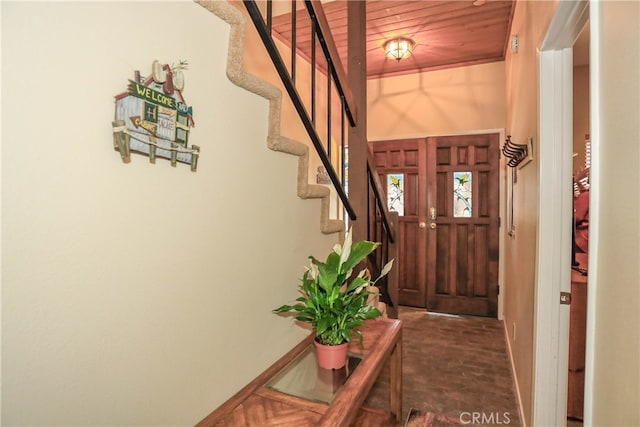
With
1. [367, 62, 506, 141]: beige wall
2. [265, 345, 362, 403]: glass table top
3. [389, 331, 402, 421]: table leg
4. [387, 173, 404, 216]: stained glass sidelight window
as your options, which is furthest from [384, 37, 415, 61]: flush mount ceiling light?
[265, 345, 362, 403]: glass table top

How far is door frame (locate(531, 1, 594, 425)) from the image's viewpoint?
4.89 ft

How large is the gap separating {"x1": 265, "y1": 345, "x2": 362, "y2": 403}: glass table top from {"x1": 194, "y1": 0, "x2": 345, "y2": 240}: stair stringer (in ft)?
2.22

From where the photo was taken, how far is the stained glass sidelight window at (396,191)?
4.29 meters

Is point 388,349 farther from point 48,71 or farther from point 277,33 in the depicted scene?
point 277,33

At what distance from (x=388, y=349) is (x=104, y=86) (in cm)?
147

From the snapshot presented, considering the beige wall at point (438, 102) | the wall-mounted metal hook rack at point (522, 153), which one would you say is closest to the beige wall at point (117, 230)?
the wall-mounted metal hook rack at point (522, 153)

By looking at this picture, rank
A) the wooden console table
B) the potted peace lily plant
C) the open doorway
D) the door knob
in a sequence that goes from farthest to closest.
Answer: the door knob
the open doorway
the potted peace lily plant
the wooden console table

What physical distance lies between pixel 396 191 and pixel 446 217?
0.68m

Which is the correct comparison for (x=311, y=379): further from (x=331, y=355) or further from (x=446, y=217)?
(x=446, y=217)

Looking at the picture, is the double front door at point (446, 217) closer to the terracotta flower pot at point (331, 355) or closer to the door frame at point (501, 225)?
the door frame at point (501, 225)

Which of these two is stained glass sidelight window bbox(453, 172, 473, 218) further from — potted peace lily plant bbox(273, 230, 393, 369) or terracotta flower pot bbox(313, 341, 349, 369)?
terracotta flower pot bbox(313, 341, 349, 369)

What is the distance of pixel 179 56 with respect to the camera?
1046 millimetres

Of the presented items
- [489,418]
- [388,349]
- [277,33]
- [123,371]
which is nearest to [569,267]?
[388,349]

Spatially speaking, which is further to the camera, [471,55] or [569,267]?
[471,55]
